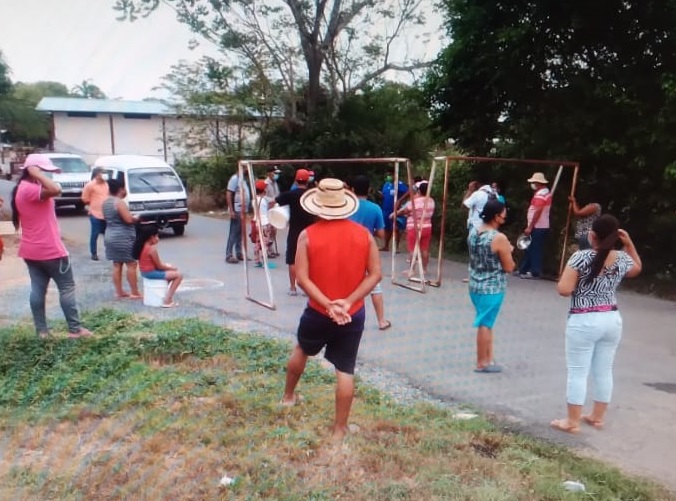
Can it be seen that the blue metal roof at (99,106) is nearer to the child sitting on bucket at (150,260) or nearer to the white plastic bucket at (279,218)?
the child sitting on bucket at (150,260)

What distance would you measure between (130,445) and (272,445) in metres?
0.91

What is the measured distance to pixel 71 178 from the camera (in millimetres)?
20375

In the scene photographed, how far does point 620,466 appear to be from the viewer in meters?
4.21

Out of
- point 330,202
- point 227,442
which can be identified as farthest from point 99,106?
point 227,442

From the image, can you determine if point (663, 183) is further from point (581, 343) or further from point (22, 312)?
point (22, 312)

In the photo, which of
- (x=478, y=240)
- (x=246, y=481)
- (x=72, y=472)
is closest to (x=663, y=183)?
(x=478, y=240)

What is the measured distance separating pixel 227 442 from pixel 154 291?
4.46 meters

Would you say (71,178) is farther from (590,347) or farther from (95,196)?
(590,347)

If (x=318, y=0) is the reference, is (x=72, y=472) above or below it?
below

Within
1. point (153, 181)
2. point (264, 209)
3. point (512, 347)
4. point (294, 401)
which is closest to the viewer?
point (294, 401)

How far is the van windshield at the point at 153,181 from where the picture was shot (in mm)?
15648

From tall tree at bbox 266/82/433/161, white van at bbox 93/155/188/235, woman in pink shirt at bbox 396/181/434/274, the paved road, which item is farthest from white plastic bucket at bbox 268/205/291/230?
tall tree at bbox 266/82/433/161

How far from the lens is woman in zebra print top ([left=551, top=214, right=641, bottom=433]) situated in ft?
15.0

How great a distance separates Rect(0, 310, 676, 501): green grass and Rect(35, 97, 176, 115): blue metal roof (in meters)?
30.2
